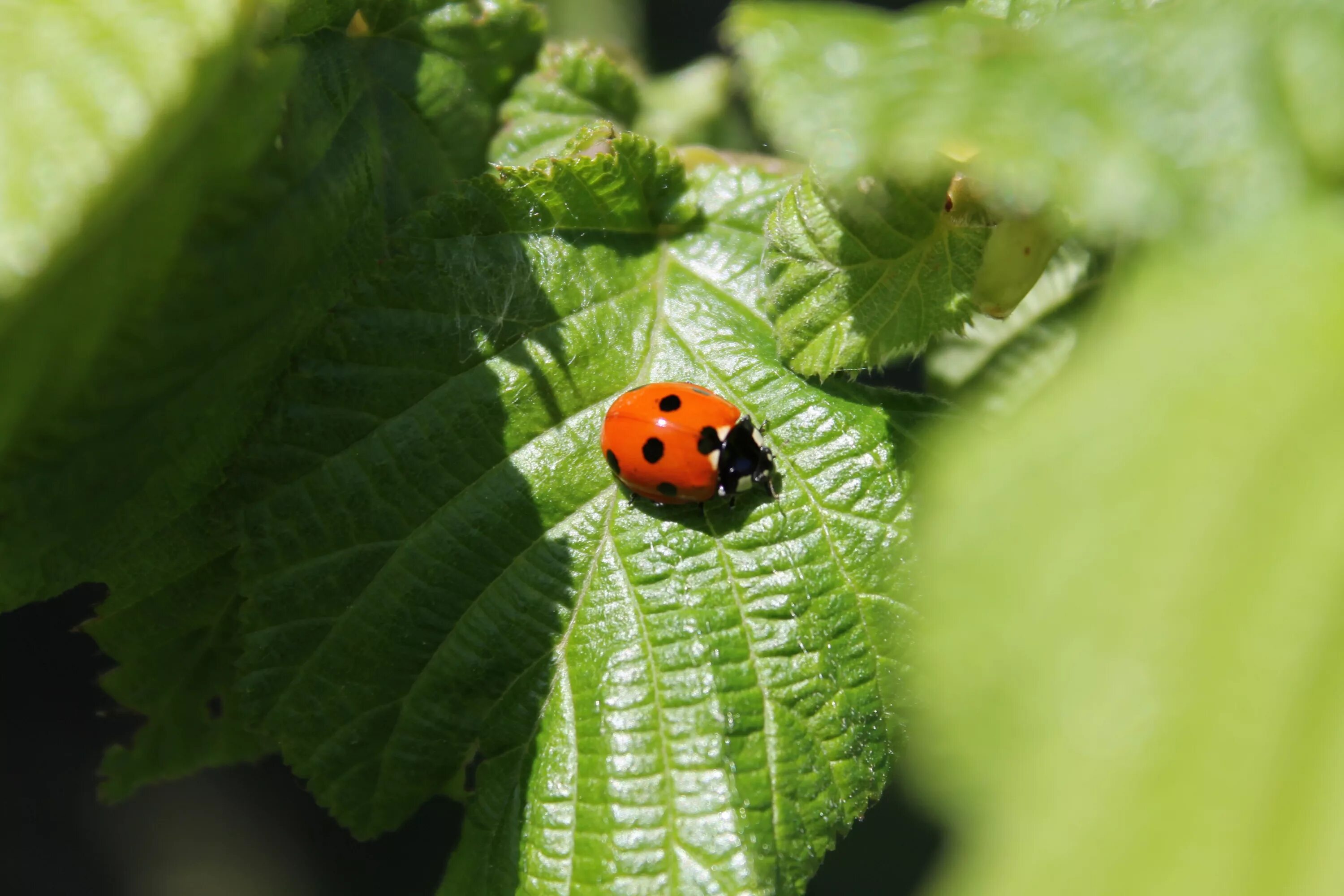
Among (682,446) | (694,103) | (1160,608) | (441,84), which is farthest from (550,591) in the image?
(694,103)

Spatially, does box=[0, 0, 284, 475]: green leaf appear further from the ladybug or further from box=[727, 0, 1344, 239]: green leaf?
the ladybug

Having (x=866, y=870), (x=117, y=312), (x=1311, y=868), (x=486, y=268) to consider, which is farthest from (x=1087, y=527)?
(x=866, y=870)

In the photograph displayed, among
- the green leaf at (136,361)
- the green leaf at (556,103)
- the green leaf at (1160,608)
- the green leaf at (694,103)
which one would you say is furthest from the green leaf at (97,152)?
the green leaf at (694,103)

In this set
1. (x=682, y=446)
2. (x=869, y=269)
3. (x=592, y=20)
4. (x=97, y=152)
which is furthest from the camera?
(x=592, y=20)

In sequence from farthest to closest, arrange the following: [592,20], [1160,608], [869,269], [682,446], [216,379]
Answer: [592,20]
[682,446]
[869,269]
[216,379]
[1160,608]

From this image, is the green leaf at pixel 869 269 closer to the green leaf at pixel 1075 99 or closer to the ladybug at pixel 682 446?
the ladybug at pixel 682 446

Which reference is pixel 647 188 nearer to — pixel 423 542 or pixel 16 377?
pixel 423 542

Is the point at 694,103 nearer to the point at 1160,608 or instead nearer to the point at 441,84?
the point at 441,84
